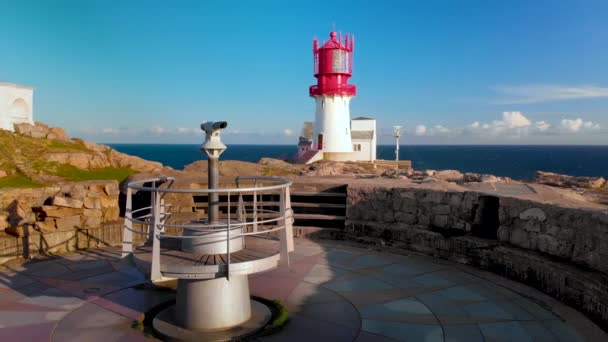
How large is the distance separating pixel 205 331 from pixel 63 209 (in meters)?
4.96

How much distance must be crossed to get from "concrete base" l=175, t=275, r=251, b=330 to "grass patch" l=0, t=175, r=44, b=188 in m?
7.60

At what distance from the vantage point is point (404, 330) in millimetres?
4996

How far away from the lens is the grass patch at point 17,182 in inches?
409

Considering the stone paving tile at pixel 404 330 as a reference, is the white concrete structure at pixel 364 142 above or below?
above

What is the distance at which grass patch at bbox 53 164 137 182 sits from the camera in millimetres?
12570

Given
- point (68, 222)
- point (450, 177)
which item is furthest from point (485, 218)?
point (68, 222)

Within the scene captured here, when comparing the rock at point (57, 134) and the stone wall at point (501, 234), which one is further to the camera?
the rock at point (57, 134)

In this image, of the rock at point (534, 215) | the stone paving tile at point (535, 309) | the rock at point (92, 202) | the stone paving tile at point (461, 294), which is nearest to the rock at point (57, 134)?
the rock at point (92, 202)

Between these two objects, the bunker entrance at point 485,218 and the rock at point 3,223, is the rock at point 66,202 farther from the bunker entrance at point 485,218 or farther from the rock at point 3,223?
the bunker entrance at point 485,218

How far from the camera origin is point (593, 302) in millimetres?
5484

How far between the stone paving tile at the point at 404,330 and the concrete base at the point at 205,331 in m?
1.25

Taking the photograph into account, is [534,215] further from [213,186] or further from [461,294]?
[213,186]

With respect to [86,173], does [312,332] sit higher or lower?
lower

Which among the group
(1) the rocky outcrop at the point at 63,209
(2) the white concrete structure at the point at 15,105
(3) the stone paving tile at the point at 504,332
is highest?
(2) the white concrete structure at the point at 15,105
